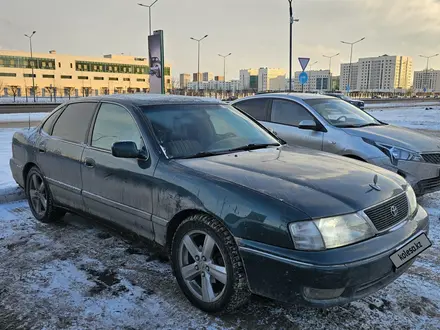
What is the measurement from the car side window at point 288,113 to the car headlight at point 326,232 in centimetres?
401

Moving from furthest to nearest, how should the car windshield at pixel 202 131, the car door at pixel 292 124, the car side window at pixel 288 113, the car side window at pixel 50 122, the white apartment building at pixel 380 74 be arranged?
the white apartment building at pixel 380 74
the car side window at pixel 288 113
the car door at pixel 292 124
the car side window at pixel 50 122
the car windshield at pixel 202 131

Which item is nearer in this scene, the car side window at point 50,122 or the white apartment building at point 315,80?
the car side window at point 50,122

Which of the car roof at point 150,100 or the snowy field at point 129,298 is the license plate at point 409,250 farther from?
the car roof at point 150,100

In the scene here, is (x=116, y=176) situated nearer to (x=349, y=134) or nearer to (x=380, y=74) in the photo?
(x=349, y=134)

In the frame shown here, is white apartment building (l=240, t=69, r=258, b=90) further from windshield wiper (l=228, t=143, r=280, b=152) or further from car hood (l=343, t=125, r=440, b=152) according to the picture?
windshield wiper (l=228, t=143, r=280, b=152)

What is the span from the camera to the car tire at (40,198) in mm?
4703

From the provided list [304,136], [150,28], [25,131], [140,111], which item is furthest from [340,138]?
[150,28]

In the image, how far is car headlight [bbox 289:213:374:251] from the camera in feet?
7.97

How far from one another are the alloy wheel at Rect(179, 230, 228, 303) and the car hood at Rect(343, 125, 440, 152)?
145 inches

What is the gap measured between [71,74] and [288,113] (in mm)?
104406

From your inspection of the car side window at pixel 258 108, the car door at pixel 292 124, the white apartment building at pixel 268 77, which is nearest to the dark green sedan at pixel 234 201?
the car door at pixel 292 124

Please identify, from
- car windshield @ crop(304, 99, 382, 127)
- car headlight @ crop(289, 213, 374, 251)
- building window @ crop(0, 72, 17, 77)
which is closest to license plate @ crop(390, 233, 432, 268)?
car headlight @ crop(289, 213, 374, 251)

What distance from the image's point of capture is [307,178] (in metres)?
2.90

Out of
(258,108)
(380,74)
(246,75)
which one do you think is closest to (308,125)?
(258,108)
